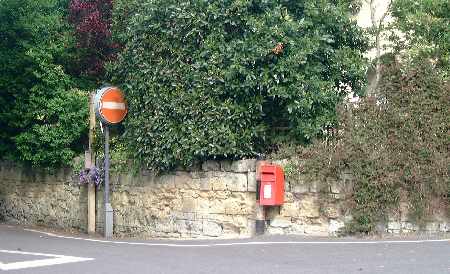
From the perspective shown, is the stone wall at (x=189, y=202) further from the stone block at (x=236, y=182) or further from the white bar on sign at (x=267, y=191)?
the white bar on sign at (x=267, y=191)

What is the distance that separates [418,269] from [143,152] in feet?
22.1

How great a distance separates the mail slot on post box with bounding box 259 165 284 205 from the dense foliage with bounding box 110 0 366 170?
81 centimetres

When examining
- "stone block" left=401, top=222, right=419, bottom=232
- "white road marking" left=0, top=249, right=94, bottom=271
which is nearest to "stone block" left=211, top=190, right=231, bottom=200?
"stone block" left=401, top=222, right=419, bottom=232

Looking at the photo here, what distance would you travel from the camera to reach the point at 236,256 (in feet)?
30.8

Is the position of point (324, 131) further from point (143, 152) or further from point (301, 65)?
point (143, 152)

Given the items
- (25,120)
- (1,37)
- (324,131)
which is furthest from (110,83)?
(324,131)

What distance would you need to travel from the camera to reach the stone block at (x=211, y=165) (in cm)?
1239

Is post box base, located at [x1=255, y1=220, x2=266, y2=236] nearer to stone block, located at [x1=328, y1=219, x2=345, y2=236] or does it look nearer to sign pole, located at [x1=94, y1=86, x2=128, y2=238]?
stone block, located at [x1=328, y1=219, x2=345, y2=236]

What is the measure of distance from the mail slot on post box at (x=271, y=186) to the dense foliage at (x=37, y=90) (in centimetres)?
539

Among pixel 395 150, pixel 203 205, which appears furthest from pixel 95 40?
pixel 395 150

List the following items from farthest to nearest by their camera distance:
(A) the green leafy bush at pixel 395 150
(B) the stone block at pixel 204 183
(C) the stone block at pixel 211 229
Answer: (B) the stone block at pixel 204 183, (C) the stone block at pixel 211 229, (A) the green leafy bush at pixel 395 150

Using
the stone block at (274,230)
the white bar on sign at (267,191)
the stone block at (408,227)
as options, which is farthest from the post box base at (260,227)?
the stone block at (408,227)

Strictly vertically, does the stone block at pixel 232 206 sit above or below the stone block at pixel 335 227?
above

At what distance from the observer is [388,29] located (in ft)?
43.6
